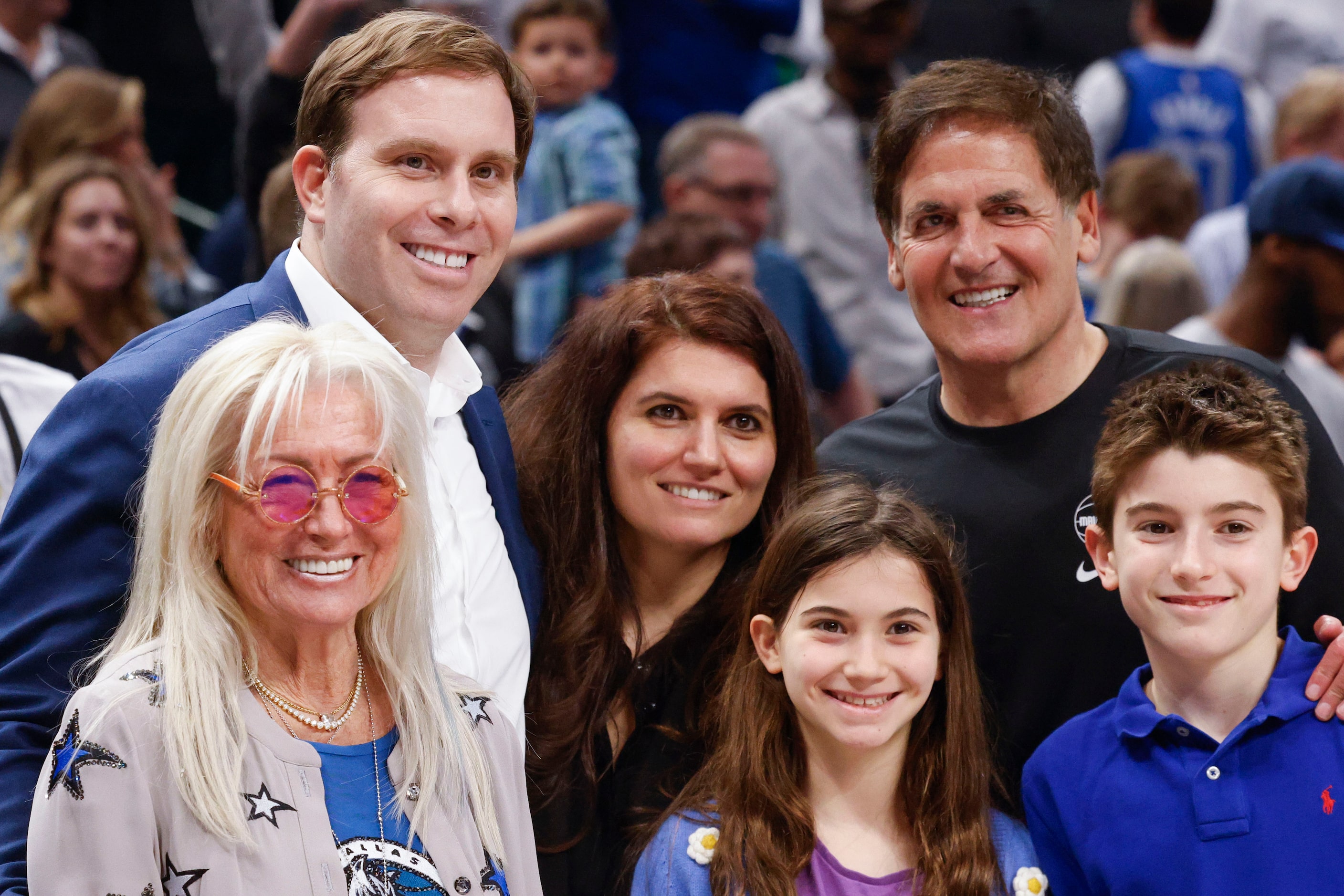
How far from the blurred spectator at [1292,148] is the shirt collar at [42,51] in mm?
4914

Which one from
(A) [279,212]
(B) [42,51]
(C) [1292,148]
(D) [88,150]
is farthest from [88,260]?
(C) [1292,148]

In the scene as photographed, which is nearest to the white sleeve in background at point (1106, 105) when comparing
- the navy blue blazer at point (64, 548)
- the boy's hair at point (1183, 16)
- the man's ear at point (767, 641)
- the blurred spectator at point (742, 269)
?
the boy's hair at point (1183, 16)

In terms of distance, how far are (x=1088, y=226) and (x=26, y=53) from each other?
4844mm

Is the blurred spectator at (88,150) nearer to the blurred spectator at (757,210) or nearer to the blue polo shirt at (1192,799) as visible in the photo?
the blurred spectator at (757,210)

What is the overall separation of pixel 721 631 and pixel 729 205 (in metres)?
3.04

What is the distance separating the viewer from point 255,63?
6.04 meters

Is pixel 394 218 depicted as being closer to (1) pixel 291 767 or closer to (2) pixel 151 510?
(2) pixel 151 510

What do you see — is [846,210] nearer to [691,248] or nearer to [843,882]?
[691,248]

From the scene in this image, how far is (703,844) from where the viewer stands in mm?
2762

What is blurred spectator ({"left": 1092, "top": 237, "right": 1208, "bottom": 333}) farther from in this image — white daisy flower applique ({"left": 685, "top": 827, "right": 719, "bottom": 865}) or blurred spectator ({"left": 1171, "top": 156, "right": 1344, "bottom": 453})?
white daisy flower applique ({"left": 685, "top": 827, "right": 719, "bottom": 865})

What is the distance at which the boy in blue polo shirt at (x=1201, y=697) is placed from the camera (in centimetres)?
260

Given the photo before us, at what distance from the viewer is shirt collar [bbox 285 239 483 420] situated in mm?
2863

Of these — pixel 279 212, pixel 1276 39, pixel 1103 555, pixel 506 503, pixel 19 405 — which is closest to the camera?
pixel 1103 555

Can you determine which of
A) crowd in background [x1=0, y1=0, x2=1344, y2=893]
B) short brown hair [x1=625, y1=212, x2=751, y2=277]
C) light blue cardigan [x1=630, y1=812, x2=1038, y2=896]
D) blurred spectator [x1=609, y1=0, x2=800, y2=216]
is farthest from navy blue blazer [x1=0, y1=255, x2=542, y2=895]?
blurred spectator [x1=609, y1=0, x2=800, y2=216]
